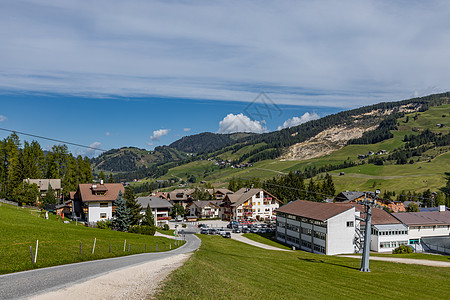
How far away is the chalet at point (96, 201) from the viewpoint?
257ft

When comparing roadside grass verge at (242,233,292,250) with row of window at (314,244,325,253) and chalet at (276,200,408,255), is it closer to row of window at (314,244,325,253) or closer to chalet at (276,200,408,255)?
chalet at (276,200,408,255)

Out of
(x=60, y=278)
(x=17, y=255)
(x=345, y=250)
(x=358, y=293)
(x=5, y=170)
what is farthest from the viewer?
(x=5, y=170)

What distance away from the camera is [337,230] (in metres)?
65.7

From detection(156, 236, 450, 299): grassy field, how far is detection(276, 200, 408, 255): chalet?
20.6 meters

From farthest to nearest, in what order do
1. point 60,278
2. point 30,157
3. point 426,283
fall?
point 30,157 < point 426,283 < point 60,278

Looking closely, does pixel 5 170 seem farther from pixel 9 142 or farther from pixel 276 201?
pixel 276 201

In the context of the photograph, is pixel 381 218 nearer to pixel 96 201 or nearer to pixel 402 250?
pixel 402 250

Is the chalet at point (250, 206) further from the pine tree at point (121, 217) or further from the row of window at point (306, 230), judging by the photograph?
the pine tree at point (121, 217)

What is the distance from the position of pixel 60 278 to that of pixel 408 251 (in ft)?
231

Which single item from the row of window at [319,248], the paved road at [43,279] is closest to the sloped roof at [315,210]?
the row of window at [319,248]

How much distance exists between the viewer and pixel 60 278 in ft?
59.1

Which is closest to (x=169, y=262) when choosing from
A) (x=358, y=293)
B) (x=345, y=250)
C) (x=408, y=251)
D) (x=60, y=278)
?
(x=60, y=278)

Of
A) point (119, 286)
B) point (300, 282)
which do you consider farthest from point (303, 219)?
point (119, 286)

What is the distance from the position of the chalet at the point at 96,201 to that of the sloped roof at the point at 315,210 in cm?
4453
